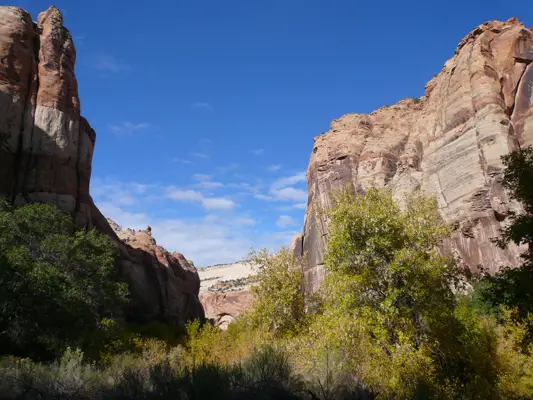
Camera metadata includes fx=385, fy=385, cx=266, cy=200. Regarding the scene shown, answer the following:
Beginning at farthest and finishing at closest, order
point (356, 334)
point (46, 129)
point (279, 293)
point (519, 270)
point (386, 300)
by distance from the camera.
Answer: point (46, 129) < point (279, 293) < point (519, 270) < point (356, 334) < point (386, 300)

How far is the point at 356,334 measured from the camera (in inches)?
531

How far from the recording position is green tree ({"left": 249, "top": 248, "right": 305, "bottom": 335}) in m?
20.5

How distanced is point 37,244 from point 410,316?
27.3 meters

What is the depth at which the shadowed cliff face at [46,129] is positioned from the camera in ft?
137

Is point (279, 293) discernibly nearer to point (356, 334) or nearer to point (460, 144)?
point (356, 334)

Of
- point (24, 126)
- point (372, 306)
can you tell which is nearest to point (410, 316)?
point (372, 306)

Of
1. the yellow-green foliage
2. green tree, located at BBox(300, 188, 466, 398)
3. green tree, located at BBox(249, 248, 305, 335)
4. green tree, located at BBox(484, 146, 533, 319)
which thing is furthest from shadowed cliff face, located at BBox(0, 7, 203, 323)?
green tree, located at BBox(484, 146, 533, 319)

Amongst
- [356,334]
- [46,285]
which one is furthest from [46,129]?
[356,334]

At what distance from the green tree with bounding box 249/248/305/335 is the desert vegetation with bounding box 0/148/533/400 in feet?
0.28

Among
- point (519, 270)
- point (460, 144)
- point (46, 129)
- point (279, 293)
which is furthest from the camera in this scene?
point (460, 144)

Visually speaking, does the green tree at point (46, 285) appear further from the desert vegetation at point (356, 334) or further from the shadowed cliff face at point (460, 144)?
the shadowed cliff face at point (460, 144)

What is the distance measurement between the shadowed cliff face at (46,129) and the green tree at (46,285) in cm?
1161

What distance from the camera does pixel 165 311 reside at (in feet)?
192

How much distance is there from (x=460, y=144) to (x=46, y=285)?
50.1m
